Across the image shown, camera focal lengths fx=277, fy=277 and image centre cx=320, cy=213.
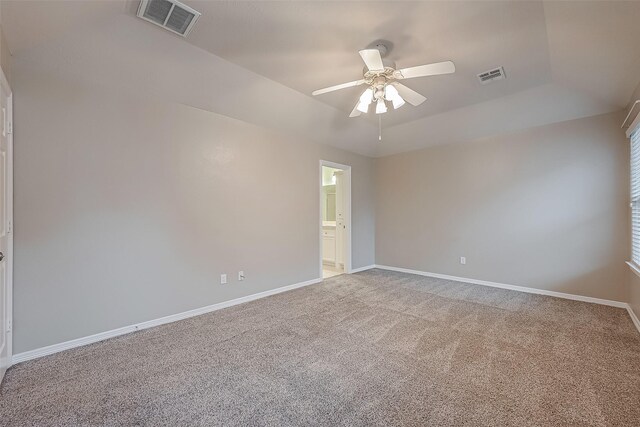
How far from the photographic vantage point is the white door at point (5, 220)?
82.1 inches

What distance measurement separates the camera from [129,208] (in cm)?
289

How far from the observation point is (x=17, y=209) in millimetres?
2334

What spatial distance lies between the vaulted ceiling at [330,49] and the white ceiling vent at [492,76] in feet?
0.26

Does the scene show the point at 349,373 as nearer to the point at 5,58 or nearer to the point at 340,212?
the point at 5,58

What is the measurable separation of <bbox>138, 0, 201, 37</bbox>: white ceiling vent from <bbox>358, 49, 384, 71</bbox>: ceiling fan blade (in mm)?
1336

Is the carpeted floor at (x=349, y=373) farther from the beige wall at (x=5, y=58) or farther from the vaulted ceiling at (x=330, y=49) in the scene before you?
the vaulted ceiling at (x=330, y=49)

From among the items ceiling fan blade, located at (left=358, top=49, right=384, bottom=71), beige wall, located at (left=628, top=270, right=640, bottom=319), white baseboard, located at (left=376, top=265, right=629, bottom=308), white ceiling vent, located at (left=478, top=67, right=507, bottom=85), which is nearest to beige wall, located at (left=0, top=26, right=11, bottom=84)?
ceiling fan blade, located at (left=358, top=49, right=384, bottom=71)

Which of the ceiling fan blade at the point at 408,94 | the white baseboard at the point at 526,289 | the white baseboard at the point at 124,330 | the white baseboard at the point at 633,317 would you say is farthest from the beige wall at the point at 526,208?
the white baseboard at the point at 124,330

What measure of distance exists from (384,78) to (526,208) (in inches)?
129

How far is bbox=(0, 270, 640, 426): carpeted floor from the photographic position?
170 cm

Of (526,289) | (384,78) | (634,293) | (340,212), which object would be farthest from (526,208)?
(384,78)

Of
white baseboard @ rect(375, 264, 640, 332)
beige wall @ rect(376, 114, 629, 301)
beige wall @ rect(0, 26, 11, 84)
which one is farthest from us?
beige wall @ rect(376, 114, 629, 301)

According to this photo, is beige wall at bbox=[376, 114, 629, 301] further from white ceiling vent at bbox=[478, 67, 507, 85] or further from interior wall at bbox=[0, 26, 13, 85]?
interior wall at bbox=[0, 26, 13, 85]

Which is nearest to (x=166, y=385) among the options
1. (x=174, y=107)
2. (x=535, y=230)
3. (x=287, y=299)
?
(x=287, y=299)
